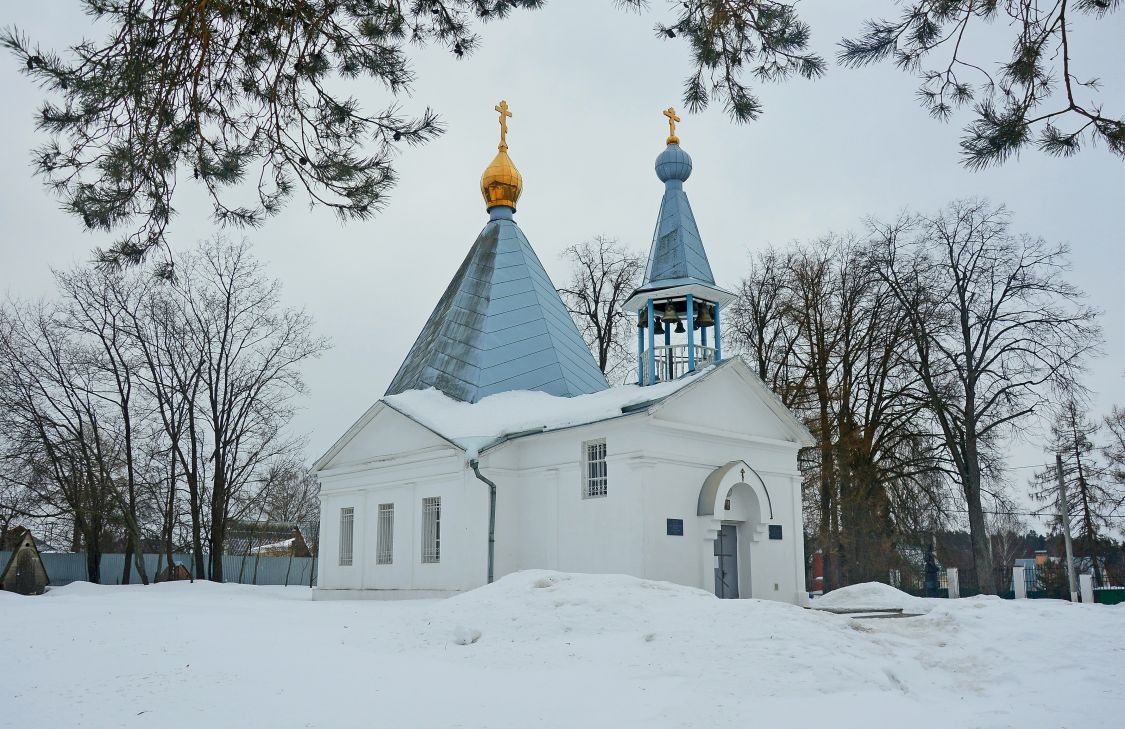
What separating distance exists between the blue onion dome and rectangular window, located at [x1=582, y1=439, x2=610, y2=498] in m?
6.92

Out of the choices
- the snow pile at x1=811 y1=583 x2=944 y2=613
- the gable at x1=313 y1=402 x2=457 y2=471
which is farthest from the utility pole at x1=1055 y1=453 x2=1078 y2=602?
the gable at x1=313 y1=402 x2=457 y2=471

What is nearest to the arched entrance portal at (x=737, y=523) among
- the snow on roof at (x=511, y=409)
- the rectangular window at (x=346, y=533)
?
the snow on roof at (x=511, y=409)

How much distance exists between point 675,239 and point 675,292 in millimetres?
1267

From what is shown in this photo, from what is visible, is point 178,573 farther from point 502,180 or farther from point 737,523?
point 737,523

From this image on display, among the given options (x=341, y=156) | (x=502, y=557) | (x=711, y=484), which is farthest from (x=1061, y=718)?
(x=502, y=557)

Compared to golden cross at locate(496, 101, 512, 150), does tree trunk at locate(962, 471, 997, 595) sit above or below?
below

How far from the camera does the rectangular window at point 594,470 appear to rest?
1593cm

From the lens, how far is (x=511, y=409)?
61.1ft

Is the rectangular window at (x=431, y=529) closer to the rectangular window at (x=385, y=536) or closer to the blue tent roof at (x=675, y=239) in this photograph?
the rectangular window at (x=385, y=536)

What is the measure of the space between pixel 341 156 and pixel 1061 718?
7.35 meters

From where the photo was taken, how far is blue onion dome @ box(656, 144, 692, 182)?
19891 millimetres

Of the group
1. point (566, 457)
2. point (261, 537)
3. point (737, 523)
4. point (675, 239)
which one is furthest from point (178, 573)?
point (737, 523)

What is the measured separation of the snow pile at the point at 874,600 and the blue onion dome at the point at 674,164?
30.1 ft

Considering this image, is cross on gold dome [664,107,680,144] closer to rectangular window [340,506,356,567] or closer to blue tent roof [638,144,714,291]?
blue tent roof [638,144,714,291]
